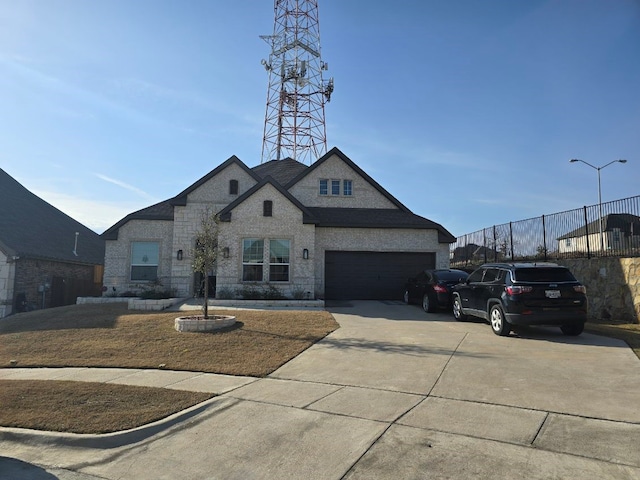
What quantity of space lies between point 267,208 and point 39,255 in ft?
39.0

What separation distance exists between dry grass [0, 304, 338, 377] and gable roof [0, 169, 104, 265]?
840 centimetres

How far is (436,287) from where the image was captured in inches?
558

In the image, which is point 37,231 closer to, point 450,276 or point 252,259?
point 252,259

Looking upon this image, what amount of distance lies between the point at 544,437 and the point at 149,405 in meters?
4.78

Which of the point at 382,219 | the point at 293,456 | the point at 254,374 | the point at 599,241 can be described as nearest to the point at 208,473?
the point at 293,456

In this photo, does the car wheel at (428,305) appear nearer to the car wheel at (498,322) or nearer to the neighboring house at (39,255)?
the car wheel at (498,322)

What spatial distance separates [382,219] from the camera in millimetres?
18594

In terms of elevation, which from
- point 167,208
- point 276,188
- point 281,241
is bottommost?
point 281,241

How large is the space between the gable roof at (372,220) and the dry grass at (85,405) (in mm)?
11823

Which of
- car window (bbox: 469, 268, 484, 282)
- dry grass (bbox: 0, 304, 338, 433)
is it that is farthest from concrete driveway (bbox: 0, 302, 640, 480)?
car window (bbox: 469, 268, 484, 282)

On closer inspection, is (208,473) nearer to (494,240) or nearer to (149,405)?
(149,405)

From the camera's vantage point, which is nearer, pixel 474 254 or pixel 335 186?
pixel 335 186

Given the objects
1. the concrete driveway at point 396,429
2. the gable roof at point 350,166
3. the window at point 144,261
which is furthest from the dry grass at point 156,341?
the gable roof at point 350,166

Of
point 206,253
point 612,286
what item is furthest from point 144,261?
point 612,286
